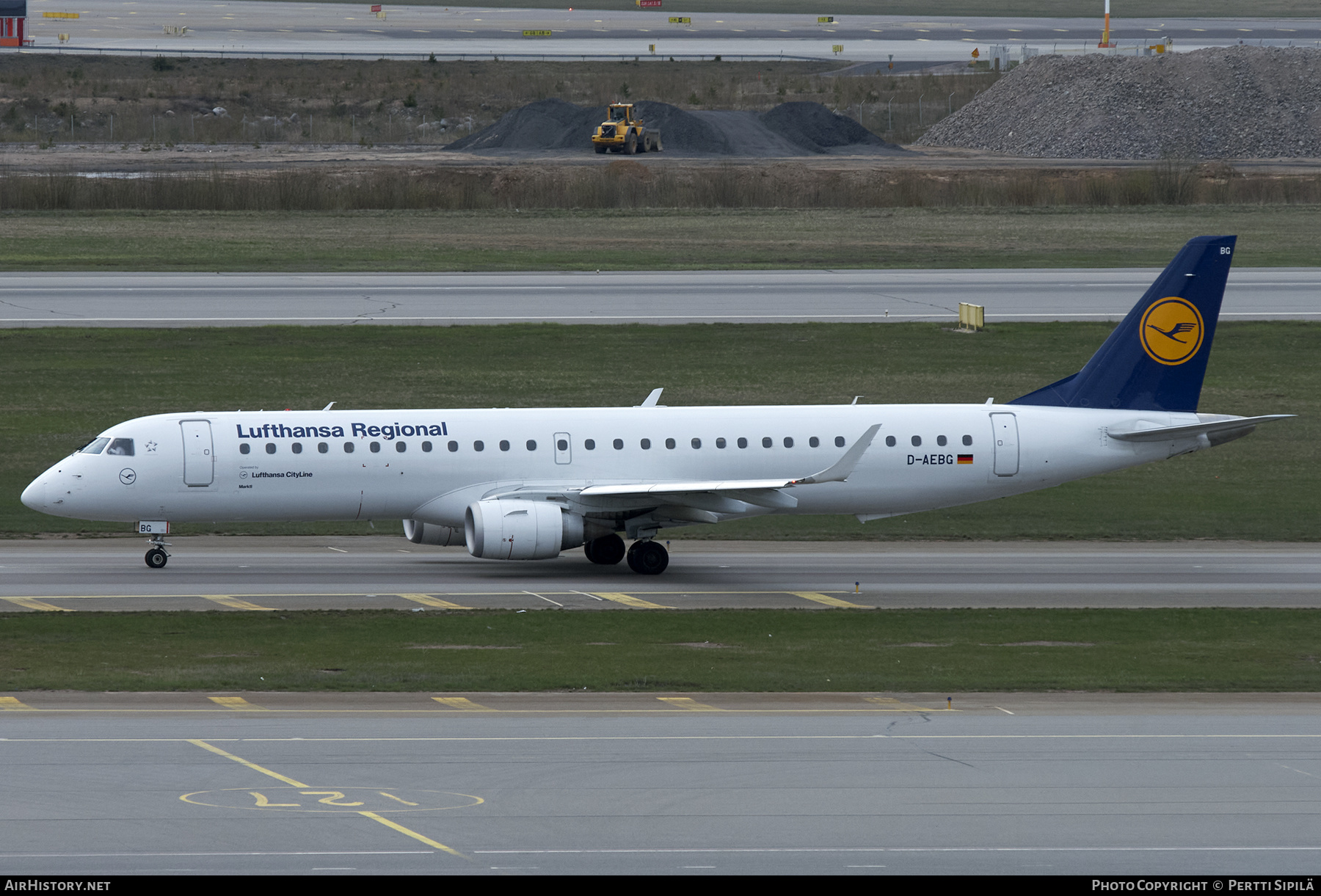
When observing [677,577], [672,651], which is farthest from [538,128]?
[672,651]

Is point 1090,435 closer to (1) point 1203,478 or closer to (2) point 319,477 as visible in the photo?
(1) point 1203,478

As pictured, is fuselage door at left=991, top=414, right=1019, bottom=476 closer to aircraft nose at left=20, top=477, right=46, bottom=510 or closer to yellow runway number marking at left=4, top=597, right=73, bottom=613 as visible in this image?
yellow runway number marking at left=4, top=597, right=73, bottom=613

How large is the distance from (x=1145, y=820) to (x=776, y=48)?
537ft

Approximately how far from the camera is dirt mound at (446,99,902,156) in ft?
415

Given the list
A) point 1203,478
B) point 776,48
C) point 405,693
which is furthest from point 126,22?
point 405,693

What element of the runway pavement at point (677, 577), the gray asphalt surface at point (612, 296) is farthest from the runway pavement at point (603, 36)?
the runway pavement at point (677, 577)

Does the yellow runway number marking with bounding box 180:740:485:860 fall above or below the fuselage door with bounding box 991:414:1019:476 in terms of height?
below

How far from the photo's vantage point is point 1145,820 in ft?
61.4

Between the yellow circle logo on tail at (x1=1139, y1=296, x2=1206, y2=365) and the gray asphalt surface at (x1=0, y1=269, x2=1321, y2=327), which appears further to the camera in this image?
the gray asphalt surface at (x1=0, y1=269, x2=1321, y2=327)

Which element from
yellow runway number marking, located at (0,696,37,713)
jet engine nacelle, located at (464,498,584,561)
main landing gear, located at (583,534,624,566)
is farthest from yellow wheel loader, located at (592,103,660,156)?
yellow runway number marking, located at (0,696,37,713)

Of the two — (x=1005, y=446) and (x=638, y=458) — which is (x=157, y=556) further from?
(x=1005, y=446)

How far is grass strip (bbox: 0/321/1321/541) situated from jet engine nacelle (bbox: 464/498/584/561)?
7455 mm

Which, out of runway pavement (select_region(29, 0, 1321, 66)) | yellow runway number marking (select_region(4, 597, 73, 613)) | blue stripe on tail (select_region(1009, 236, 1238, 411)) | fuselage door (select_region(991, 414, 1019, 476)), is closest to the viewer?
yellow runway number marking (select_region(4, 597, 73, 613))

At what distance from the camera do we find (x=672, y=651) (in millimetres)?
28406
